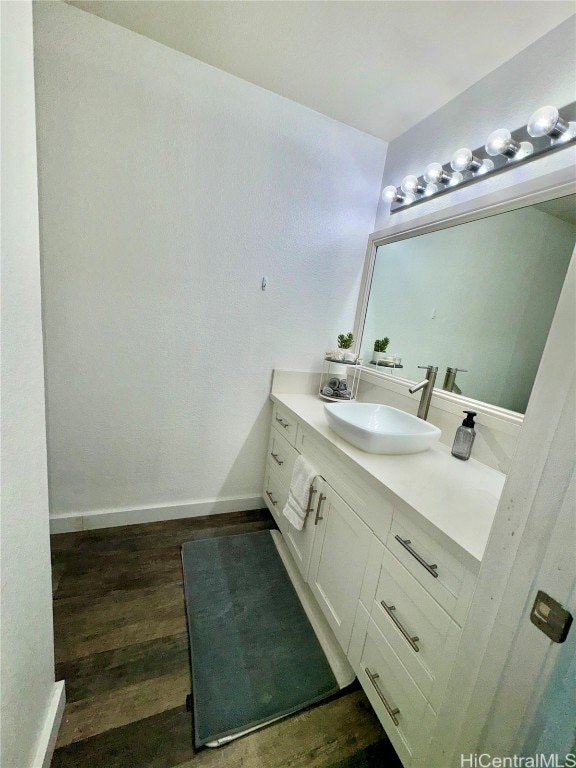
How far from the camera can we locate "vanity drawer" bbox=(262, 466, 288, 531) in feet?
5.54

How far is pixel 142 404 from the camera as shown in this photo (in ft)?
5.41

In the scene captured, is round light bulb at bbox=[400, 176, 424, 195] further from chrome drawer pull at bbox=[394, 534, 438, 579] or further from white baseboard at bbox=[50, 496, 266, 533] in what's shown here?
white baseboard at bbox=[50, 496, 266, 533]

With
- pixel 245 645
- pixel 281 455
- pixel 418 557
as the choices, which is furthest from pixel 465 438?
pixel 245 645

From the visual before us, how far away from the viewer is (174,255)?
154 cm

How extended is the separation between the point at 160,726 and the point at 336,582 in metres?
0.70

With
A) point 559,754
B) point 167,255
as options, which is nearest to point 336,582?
point 559,754

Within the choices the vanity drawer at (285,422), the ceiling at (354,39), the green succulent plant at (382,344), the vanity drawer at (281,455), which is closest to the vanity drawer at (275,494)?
the vanity drawer at (281,455)

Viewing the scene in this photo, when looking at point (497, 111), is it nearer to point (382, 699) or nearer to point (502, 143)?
point (502, 143)

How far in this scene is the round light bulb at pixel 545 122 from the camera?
0.98 metres

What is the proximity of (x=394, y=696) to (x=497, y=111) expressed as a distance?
211 centimetres

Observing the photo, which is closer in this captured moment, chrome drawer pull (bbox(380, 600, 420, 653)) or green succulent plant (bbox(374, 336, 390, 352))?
chrome drawer pull (bbox(380, 600, 420, 653))

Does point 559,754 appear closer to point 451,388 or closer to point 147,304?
point 451,388

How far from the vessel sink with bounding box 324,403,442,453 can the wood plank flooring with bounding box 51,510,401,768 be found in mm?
903

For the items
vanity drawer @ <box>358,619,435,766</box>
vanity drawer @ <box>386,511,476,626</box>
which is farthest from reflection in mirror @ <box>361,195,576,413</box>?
vanity drawer @ <box>358,619,435,766</box>
